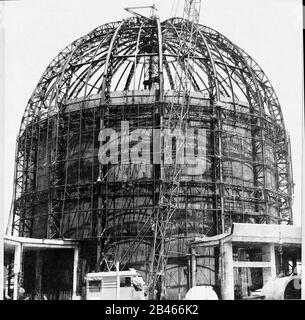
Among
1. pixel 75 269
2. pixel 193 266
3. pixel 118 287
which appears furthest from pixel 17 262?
pixel 193 266

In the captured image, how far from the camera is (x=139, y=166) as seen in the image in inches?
1201

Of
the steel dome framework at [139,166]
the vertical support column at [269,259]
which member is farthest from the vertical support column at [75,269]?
the vertical support column at [269,259]

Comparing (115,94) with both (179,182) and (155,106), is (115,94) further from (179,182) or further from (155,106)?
(179,182)

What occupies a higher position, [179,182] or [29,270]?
[179,182]

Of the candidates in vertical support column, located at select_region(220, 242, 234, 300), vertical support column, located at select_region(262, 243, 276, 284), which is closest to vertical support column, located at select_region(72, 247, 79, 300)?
vertical support column, located at select_region(220, 242, 234, 300)

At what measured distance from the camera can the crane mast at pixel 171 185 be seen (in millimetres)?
28984

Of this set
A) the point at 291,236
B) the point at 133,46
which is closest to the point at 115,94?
the point at 133,46

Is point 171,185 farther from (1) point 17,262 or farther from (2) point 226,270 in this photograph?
(1) point 17,262

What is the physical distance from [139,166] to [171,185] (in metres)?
2.05

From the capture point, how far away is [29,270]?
98.9 feet

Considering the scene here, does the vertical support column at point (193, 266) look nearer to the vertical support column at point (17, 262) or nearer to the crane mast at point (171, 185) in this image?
the crane mast at point (171, 185)

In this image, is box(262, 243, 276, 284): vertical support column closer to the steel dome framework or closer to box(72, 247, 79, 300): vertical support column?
the steel dome framework
